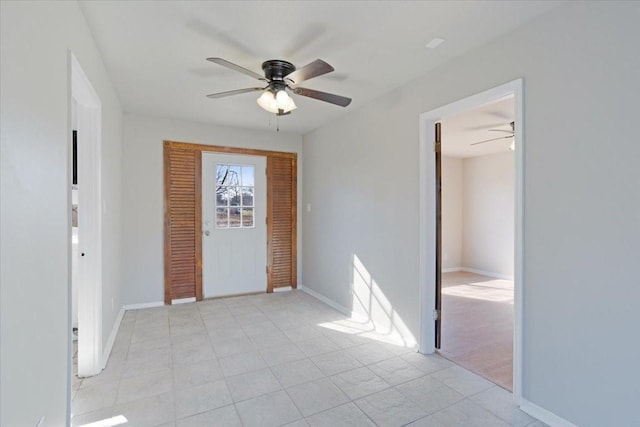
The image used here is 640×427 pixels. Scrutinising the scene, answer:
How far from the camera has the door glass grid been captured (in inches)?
184

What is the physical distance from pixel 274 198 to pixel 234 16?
10.4 ft

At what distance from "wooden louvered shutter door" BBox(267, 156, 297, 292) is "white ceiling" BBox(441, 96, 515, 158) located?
8.01 ft

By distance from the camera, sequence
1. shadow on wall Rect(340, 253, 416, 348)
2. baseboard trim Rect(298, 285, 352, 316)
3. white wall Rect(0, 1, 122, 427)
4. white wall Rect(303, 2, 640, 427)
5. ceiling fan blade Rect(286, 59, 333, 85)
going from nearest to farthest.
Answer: white wall Rect(0, 1, 122, 427)
white wall Rect(303, 2, 640, 427)
ceiling fan blade Rect(286, 59, 333, 85)
shadow on wall Rect(340, 253, 416, 348)
baseboard trim Rect(298, 285, 352, 316)

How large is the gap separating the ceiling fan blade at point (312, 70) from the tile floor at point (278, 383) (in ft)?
7.43

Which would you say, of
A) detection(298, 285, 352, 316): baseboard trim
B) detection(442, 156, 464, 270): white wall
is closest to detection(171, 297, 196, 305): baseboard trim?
detection(298, 285, 352, 316): baseboard trim

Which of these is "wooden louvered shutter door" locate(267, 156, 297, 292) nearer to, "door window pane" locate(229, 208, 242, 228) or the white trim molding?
"door window pane" locate(229, 208, 242, 228)

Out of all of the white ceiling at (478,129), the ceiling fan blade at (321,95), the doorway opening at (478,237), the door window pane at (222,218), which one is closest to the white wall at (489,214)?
the doorway opening at (478,237)

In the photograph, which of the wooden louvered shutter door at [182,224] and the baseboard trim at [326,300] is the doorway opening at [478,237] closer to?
the baseboard trim at [326,300]

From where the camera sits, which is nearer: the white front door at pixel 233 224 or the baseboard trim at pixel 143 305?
the baseboard trim at pixel 143 305

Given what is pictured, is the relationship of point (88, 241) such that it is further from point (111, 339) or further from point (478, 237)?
point (478, 237)

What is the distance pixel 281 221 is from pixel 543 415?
3881 millimetres

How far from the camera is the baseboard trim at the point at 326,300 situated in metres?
4.04

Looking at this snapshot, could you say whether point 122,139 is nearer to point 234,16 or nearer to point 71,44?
point 71,44

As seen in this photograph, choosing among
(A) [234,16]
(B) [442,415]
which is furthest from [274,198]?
(B) [442,415]
